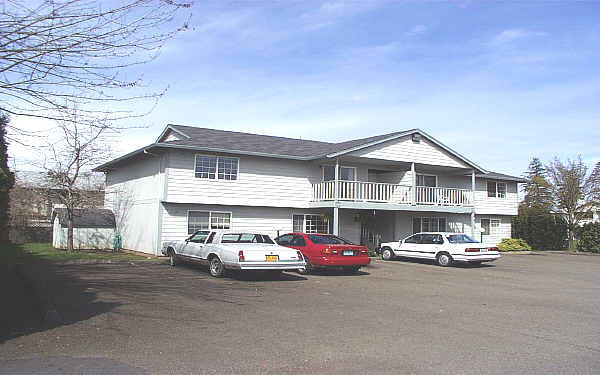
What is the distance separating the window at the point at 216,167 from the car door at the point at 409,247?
815 centimetres

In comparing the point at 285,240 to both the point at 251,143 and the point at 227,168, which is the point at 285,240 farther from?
the point at 251,143

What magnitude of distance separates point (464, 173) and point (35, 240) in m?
26.0

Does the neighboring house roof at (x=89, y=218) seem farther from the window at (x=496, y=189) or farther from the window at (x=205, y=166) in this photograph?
the window at (x=496, y=189)

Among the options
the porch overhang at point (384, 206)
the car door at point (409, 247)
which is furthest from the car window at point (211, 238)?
the car door at point (409, 247)

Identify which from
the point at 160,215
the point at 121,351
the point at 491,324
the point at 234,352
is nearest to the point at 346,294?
the point at 491,324

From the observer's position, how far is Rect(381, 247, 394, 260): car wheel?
2230 cm

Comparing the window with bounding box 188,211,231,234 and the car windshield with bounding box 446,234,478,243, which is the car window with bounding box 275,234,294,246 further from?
the car windshield with bounding box 446,234,478,243

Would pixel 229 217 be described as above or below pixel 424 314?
above

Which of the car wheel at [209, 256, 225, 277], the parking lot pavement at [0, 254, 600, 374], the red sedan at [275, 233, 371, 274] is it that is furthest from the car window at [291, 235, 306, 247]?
the car wheel at [209, 256, 225, 277]

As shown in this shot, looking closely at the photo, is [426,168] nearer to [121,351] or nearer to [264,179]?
[264,179]

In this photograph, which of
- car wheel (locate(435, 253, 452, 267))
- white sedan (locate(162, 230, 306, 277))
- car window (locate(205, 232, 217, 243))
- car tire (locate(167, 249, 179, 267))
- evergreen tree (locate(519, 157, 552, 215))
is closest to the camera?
white sedan (locate(162, 230, 306, 277))

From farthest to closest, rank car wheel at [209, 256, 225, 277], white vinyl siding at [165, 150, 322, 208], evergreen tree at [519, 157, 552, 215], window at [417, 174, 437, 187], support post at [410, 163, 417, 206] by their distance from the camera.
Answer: evergreen tree at [519, 157, 552, 215] < window at [417, 174, 437, 187] < support post at [410, 163, 417, 206] < white vinyl siding at [165, 150, 322, 208] < car wheel at [209, 256, 225, 277]

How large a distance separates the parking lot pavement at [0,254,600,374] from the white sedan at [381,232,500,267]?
226 inches

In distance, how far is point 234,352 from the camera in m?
6.27
